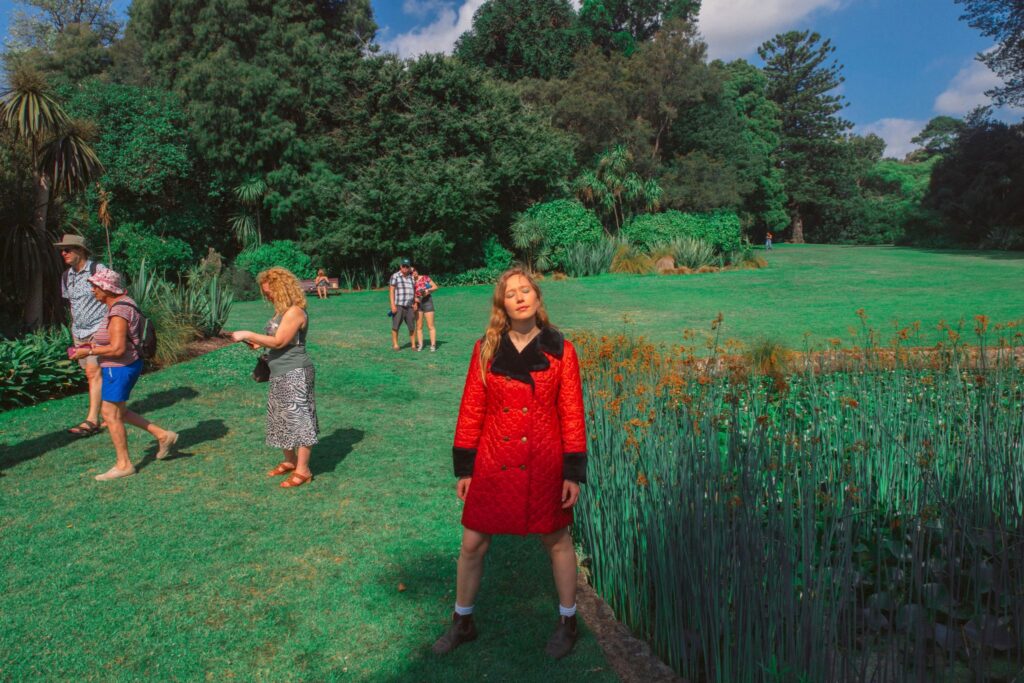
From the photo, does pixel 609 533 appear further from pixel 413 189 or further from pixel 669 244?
pixel 669 244

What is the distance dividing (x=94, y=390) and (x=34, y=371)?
208cm

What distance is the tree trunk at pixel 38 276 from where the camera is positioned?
989 centimetres

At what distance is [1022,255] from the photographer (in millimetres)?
28703

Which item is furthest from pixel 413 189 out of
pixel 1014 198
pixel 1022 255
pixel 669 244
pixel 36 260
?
pixel 1014 198

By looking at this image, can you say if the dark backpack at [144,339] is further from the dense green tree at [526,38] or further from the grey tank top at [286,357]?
the dense green tree at [526,38]

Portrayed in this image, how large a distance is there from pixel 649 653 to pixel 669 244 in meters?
25.1

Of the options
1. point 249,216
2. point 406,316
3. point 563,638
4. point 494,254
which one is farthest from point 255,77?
point 563,638

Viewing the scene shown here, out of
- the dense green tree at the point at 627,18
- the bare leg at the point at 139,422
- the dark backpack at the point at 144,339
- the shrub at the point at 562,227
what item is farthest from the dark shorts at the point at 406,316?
the dense green tree at the point at 627,18

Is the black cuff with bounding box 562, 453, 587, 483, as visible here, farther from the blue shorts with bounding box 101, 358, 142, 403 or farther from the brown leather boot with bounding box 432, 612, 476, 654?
the blue shorts with bounding box 101, 358, 142, 403

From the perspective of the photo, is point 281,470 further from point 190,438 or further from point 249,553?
point 190,438

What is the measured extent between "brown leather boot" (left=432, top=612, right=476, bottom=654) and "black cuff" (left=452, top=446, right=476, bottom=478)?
66cm

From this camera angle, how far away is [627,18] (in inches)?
1631

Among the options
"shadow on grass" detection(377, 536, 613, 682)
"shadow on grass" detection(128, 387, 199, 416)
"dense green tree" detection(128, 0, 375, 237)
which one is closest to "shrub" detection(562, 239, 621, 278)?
"dense green tree" detection(128, 0, 375, 237)

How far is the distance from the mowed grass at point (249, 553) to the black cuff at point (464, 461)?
81 centimetres
